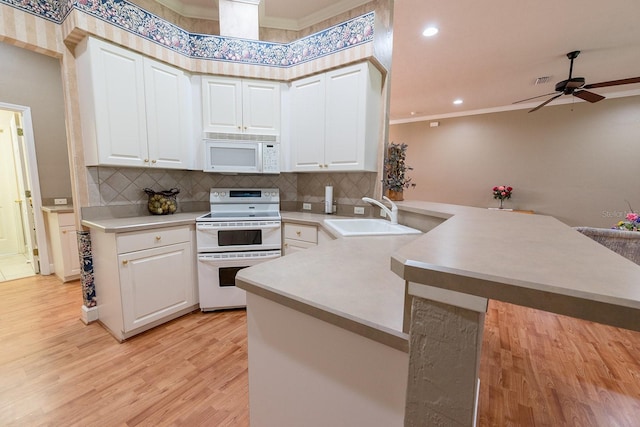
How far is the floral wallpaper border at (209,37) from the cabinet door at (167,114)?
Answer: 250 millimetres

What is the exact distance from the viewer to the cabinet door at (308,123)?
8.17 feet

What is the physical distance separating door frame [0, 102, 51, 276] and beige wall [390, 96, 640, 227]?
681 cm

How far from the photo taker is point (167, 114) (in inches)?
92.9

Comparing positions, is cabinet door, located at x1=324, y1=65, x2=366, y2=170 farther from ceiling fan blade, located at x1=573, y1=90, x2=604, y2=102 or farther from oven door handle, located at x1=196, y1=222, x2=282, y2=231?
ceiling fan blade, located at x1=573, y1=90, x2=604, y2=102

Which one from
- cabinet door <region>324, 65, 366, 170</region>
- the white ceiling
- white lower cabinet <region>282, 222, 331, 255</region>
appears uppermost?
the white ceiling

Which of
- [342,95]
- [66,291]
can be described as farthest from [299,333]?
[66,291]

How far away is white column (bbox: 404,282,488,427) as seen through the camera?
0.46 metres

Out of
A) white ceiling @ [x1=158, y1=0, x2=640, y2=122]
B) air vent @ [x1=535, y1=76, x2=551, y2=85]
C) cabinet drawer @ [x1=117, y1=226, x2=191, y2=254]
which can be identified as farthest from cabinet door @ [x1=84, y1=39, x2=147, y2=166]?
air vent @ [x1=535, y1=76, x2=551, y2=85]

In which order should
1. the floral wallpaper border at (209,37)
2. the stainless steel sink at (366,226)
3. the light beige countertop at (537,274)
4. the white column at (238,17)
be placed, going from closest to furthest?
the light beige countertop at (537,274), the stainless steel sink at (366,226), the floral wallpaper border at (209,37), the white column at (238,17)

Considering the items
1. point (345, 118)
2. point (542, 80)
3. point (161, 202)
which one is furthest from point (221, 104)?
point (542, 80)

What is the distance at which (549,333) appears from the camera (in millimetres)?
2270

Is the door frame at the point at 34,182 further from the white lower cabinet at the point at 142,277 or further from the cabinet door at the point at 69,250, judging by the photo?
the white lower cabinet at the point at 142,277

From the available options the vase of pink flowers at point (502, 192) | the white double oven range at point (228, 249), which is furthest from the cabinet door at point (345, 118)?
the vase of pink flowers at point (502, 192)

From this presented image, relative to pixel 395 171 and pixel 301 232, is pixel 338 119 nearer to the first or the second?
pixel 395 171
